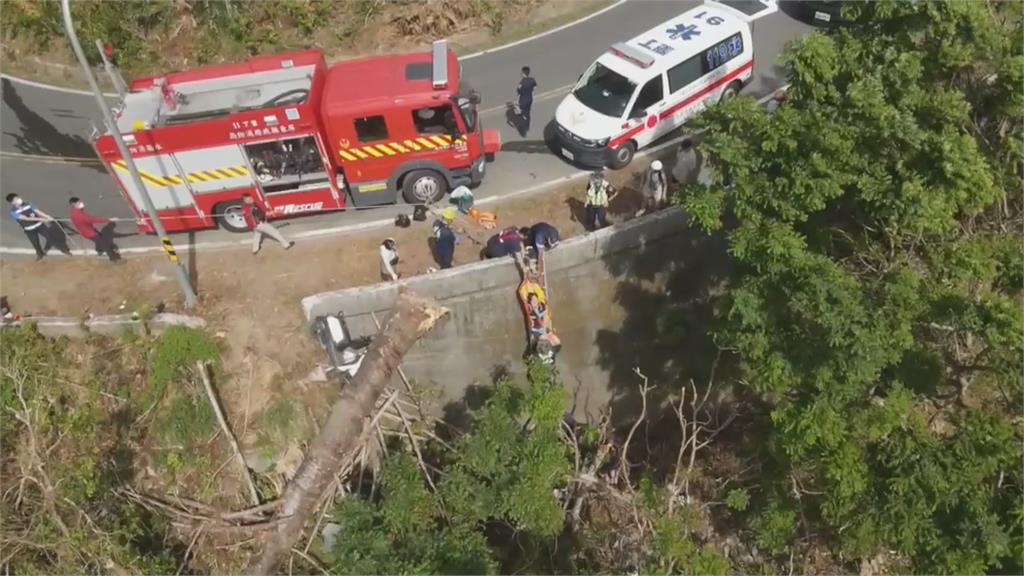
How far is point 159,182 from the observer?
1323 cm

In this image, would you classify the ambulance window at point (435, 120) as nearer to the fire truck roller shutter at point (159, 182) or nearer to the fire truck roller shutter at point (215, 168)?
the fire truck roller shutter at point (215, 168)

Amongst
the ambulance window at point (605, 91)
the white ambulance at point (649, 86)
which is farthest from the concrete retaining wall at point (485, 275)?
the ambulance window at point (605, 91)

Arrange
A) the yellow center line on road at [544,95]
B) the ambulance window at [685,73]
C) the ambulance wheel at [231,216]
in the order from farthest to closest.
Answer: the yellow center line on road at [544,95] < the ambulance window at [685,73] < the ambulance wheel at [231,216]

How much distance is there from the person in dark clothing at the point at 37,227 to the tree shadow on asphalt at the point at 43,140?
283 cm

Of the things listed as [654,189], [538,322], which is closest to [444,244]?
[538,322]

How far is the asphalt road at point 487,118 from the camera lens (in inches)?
589

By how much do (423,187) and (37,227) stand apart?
7503 millimetres

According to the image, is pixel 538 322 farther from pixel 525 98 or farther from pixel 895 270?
pixel 895 270

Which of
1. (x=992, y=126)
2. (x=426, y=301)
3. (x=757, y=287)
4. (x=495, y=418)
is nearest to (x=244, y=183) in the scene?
(x=426, y=301)

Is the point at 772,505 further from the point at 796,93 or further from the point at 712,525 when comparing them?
the point at 796,93

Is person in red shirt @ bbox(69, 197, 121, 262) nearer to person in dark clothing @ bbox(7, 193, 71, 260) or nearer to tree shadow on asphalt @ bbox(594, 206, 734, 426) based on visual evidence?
person in dark clothing @ bbox(7, 193, 71, 260)

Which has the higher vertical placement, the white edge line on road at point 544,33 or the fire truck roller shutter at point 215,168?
the fire truck roller shutter at point 215,168

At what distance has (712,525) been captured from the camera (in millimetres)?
12523

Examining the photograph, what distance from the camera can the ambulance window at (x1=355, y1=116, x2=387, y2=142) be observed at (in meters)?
13.0
